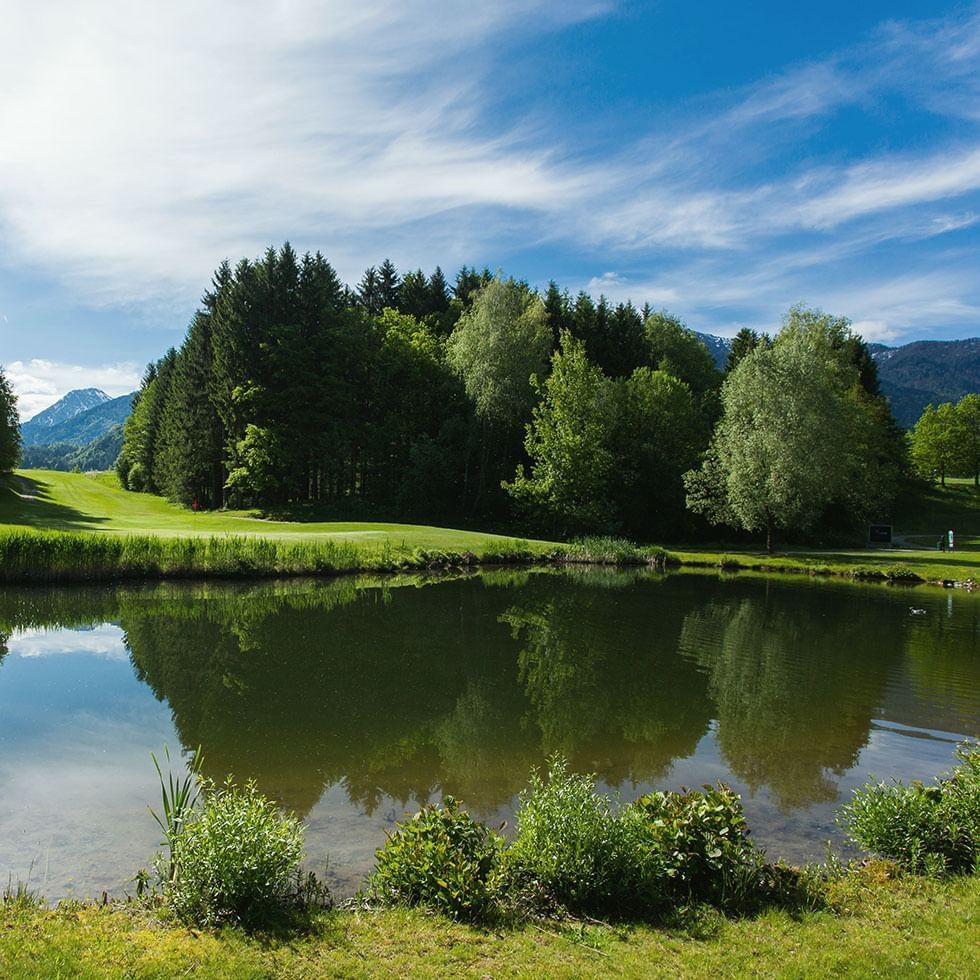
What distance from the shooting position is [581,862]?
242 inches

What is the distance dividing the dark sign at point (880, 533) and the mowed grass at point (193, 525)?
26607 mm

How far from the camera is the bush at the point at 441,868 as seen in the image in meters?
5.94

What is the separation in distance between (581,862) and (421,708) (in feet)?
24.8

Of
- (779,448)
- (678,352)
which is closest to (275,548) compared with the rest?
(779,448)

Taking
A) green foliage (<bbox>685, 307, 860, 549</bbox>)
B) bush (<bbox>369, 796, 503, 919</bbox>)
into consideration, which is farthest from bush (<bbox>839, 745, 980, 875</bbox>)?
green foliage (<bbox>685, 307, 860, 549</bbox>)

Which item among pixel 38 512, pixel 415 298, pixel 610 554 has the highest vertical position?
pixel 415 298

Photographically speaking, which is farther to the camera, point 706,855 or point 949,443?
point 949,443

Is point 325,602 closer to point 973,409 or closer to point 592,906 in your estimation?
point 592,906

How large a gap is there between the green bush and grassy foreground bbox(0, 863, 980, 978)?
1.25ft

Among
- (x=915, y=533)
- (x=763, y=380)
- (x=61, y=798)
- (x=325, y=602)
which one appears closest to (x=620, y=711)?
(x=61, y=798)

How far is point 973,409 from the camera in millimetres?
79875

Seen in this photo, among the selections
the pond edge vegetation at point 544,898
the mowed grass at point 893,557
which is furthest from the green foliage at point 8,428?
the pond edge vegetation at point 544,898

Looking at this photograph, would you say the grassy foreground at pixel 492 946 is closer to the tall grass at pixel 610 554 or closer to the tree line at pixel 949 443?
the tall grass at pixel 610 554

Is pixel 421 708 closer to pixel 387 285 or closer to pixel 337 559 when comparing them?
pixel 337 559
